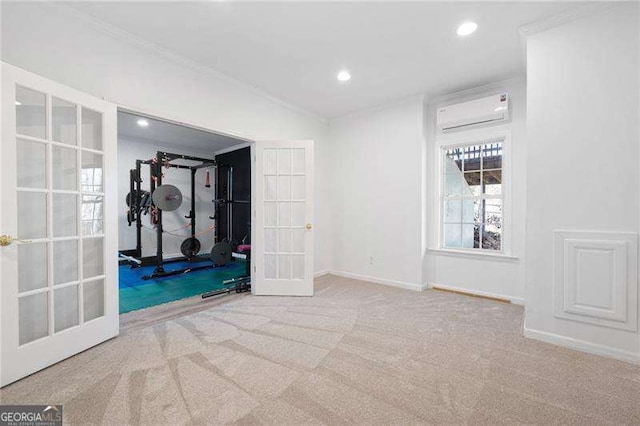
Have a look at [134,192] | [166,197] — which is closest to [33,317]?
Answer: [166,197]

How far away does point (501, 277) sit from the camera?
3.55 meters

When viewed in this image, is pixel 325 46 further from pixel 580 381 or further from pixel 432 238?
pixel 580 381

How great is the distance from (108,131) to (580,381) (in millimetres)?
4099

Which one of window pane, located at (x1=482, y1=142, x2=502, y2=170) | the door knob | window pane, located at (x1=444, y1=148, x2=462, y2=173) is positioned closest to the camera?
the door knob

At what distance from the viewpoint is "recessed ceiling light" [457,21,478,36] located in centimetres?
244

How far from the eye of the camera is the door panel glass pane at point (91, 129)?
7.48 ft

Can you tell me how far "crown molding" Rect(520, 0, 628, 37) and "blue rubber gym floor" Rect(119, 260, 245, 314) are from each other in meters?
4.74

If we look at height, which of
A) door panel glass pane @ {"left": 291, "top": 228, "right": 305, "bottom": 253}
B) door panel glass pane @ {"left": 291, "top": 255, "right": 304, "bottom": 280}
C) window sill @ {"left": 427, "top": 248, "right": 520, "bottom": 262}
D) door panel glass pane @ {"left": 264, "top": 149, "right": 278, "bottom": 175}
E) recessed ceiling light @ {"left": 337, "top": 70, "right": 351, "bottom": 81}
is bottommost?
door panel glass pane @ {"left": 291, "top": 255, "right": 304, "bottom": 280}

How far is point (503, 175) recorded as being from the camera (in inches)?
140

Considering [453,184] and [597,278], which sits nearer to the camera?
[597,278]

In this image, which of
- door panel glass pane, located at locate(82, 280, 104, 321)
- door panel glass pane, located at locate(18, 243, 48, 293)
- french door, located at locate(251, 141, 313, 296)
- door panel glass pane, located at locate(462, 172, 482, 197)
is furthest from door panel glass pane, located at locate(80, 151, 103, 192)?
door panel glass pane, located at locate(462, 172, 482, 197)

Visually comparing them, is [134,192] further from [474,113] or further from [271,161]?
[474,113]

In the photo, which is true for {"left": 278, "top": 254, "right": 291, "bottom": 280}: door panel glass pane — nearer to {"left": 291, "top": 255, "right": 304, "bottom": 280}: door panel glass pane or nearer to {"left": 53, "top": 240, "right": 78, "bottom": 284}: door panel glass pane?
{"left": 291, "top": 255, "right": 304, "bottom": 280}: door panel glass pane

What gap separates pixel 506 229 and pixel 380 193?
1.75 m
